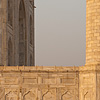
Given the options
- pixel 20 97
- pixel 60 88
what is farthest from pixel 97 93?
pixel 20 97

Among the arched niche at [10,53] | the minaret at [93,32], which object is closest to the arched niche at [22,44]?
the arched niche at [10,53]

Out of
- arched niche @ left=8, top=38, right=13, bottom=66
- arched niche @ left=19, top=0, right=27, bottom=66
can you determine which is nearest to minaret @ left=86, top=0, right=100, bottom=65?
arched niche @ left=8, top=38, right=13, bottom=66

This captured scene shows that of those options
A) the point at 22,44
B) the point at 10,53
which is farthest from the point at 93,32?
the point at 22,44

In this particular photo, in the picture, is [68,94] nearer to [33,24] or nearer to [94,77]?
[94,77]

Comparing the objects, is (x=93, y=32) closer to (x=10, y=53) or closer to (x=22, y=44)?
(x=10, y=53)

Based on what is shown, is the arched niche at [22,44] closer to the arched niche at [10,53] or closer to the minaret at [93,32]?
the arched niche at [10,53]

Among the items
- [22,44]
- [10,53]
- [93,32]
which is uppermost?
[22,44]

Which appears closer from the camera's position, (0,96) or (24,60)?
(0,96)

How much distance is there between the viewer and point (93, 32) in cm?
2577

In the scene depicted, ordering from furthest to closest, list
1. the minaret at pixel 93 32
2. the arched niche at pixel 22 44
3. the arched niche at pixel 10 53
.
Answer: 1. the arched niche at pixel 22 44
2. the arched niche at pixel 10 53
3. the minaret at pixel 93 32

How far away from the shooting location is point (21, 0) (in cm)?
4784

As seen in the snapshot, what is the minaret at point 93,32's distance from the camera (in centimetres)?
2555

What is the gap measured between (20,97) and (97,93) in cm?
543

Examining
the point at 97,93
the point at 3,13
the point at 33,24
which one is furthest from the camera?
the point at 33,24
